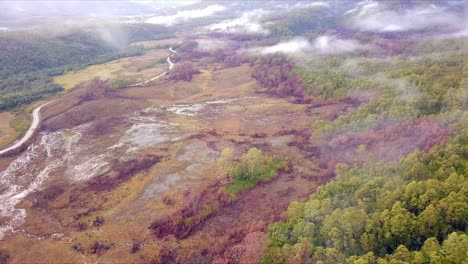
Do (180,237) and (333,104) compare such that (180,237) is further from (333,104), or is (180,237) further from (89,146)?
(333,104)

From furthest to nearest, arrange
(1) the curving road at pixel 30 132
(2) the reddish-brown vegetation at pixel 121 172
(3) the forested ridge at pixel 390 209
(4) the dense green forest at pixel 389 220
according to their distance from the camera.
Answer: (1) the curving road at pixel 30 132
(2) the reddish-brown vegetation at pixel 121 172
(3) the forested ridge at pixel 390 209
(4) the dense green forest at pixel 389 220

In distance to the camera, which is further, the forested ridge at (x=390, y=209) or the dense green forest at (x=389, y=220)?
the forested ridge at (x=390, y=209)

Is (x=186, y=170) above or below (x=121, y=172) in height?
below

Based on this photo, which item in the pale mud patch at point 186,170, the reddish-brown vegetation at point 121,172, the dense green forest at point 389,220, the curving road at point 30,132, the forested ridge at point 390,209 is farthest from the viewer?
the curving road at point 30,132

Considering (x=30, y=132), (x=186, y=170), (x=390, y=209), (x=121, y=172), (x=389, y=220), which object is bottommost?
(x=186, y=170)

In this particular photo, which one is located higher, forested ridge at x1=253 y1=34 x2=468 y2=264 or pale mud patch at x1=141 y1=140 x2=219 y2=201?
forested ridge at x1=253 y1=34 x2=468 y2=264

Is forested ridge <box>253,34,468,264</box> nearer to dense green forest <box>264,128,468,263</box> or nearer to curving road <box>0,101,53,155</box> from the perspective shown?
dense green forest <box>264,128,468,263</box>

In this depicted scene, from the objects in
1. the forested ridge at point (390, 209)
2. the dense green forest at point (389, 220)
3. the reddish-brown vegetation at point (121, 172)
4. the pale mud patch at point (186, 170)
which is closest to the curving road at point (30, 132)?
the reddish-brown vegetation at point (121, 172)

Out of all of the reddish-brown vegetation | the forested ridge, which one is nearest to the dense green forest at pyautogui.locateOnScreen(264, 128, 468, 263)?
the forested ridge

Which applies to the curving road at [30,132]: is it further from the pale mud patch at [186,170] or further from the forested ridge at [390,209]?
the forested ridge at [390,209]

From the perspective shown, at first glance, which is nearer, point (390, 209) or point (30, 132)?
point (390, 209)

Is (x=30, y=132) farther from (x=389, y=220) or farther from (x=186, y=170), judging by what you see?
(x=389, y=220)

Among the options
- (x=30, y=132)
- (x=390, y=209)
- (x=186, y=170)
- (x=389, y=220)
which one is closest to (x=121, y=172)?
(x=186, y=170)
